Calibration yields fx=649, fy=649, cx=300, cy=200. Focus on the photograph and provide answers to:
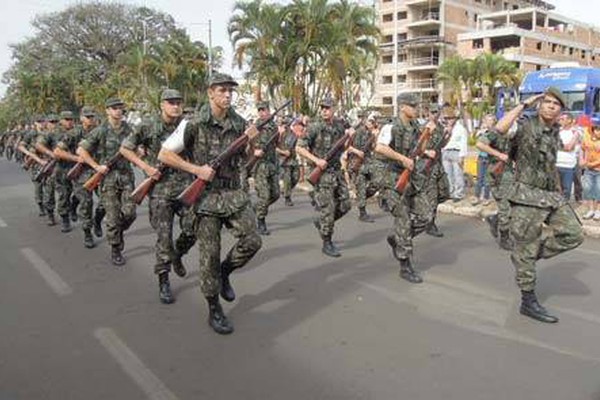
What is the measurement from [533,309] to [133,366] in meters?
2.83

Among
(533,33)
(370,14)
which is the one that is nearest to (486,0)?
(533,33)

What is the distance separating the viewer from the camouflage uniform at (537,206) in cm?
466

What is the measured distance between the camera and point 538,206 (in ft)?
15.3

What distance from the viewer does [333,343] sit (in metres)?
4.24

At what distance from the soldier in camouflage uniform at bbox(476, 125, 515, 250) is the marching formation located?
0.05ft

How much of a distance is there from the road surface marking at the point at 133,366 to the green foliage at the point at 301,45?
18785mm

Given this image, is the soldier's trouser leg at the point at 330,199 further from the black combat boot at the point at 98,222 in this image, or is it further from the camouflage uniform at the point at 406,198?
the black combat boot at the point at 98,222

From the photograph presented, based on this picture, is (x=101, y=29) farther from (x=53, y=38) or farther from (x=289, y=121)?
(x=289, y=121)

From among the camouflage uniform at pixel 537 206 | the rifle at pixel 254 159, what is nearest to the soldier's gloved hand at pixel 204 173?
the camouflage uniform at pixel 537 206

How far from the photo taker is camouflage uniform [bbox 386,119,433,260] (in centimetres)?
586

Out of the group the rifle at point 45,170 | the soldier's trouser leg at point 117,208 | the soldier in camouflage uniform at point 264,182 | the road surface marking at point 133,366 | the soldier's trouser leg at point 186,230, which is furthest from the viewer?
the rifle at point 45,170

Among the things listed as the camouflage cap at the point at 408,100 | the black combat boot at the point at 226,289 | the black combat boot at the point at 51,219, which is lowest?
the black combat boot at the point at 51,219

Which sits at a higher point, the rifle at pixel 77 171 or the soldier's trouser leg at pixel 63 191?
the rifle at pixel 77 171

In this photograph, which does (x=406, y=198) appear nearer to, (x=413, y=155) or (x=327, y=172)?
(x=413, y=155)
